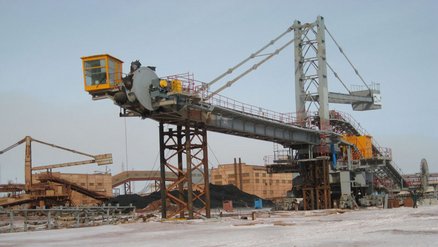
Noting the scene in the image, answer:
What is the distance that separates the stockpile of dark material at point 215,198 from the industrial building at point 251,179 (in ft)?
40.8

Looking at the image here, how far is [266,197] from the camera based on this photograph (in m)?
91.2

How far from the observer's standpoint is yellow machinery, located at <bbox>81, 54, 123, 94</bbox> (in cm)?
3291

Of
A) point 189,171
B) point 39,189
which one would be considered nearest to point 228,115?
point 189,171

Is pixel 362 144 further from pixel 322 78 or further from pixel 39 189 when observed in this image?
pixel 39 189

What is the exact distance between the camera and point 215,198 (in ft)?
219

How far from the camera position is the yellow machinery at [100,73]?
3291 centimetres

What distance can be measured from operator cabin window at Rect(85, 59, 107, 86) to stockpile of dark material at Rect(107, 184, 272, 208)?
2830cm

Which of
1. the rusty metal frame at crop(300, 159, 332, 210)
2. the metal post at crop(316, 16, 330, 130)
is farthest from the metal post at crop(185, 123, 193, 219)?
the metal post at crop(316, 16, 330, 130)

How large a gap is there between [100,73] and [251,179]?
5742 centimetres

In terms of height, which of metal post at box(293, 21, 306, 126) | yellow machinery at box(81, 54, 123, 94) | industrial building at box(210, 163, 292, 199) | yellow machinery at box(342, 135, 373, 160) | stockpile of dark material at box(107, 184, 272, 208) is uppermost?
metal post at box(293, 21, 306, 126)

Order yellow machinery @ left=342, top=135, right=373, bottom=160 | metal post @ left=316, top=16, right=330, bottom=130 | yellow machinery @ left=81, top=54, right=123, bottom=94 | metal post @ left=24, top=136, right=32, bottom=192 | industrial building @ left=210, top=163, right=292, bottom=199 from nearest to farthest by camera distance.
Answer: yellow machinery @ left=81, top=54, right=123, bottom=94 → metal post @ left=316, top=16, right=330, bottom=130 → yellow machinery @ left=342, top=135, right=373, bottom=160 → metal post @ left=24, top=136, right=32, bottom=192 → industrial building @ left=210, top=163, right=292, bottom=199

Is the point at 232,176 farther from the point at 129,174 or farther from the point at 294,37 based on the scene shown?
the point at 294,37

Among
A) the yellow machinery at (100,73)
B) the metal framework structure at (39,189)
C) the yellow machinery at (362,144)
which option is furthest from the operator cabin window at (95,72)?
the yellow machinery at (362,144)

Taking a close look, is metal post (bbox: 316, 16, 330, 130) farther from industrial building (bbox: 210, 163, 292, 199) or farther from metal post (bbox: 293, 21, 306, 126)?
industrial building (bbox: 210, 163, 292, 199)
